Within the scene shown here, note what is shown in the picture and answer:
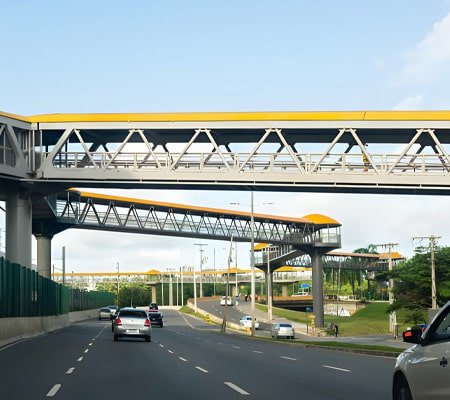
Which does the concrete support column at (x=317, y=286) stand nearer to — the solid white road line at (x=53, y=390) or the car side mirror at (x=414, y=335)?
the solid white road line at (x=53, y=390)

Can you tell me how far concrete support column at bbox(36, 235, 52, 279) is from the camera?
2867 inches

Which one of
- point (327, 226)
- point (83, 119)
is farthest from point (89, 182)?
point (327, 226)

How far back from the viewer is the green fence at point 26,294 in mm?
35844

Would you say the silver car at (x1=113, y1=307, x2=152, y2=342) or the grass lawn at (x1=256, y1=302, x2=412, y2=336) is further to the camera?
the grass lawn at (x1=256, y1=302, x2=412, y2=336)

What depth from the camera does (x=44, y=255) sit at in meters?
→ 73.8

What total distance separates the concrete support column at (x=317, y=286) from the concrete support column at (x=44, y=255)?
32.9 m

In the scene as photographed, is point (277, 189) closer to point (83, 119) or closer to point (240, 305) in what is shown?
point (83, 119)

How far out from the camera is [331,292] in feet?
646

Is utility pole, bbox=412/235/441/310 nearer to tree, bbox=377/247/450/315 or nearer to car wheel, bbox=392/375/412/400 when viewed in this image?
tree, bbox=377/247/450/315

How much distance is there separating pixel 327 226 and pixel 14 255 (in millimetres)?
56815

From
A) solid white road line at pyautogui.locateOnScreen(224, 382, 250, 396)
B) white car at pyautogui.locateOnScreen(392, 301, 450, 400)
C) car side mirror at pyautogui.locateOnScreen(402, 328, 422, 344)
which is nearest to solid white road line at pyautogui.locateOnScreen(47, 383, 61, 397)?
solid white road line at pyautogui.locateOnScreen(224, 382, 250, 396)

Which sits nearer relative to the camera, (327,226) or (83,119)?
(83,119)

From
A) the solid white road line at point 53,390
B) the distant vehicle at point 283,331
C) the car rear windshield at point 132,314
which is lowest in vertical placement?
the distant vehicle at point 283,331

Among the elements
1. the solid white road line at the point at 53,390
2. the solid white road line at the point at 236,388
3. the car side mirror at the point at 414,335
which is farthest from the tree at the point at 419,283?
the car side mirror at the point at 414,335
